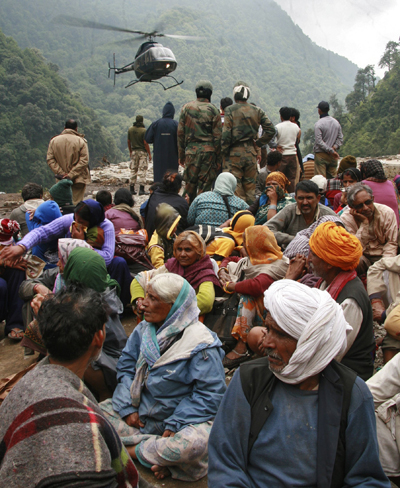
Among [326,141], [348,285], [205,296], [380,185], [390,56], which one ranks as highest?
[390,56]

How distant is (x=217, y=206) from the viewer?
16.6 feet

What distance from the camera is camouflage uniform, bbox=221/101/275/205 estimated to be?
6.14m

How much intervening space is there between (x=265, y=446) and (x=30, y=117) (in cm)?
4727

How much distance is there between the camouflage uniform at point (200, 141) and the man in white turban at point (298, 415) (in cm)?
513

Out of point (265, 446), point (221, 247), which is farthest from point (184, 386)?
point (221, 247)

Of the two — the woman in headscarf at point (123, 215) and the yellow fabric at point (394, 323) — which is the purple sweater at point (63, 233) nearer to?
the woman in headscarf at point (123, 215)

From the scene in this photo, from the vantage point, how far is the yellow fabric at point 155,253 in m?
4.49

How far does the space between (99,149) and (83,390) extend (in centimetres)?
5163

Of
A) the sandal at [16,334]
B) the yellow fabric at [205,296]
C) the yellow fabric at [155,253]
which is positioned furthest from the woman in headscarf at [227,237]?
the sandal at [16,334]

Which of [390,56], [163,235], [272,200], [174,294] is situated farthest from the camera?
[390,56]

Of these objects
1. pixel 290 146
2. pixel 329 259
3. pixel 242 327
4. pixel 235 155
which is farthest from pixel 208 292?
pixel 290 146

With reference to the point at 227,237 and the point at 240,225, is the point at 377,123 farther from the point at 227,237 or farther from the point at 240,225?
the point at 227,237

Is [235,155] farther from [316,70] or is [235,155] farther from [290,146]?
[316,70]

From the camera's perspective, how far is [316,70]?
12181 centimetres
